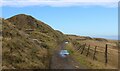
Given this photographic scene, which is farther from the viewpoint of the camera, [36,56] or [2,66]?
[36,56]

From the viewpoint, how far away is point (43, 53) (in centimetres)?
3647

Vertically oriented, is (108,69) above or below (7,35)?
below

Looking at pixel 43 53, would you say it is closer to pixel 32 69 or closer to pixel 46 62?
pixel 46 62

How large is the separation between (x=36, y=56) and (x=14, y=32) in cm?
744

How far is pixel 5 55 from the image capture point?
31.9 m

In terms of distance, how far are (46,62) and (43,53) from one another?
3.50 metres

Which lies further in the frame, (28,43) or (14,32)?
(14,32)

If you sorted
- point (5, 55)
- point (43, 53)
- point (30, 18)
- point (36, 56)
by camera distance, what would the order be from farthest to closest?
point (30, 18) < point (43, 53) < point (36, 56) < point (5, 55)

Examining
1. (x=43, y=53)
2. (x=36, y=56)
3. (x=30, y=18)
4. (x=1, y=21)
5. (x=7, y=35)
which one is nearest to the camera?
(x=36, y=56)

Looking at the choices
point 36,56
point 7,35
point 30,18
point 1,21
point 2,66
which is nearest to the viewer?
point 2,66

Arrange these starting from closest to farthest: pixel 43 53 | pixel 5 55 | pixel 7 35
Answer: pixel 5 55 → pixel 43 53 → pixel 7 35

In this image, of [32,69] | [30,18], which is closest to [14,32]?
[32,69]

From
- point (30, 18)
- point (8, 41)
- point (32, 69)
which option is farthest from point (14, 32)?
point (30, 18)

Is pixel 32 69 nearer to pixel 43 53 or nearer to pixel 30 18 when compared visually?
pixel 43 53
